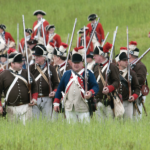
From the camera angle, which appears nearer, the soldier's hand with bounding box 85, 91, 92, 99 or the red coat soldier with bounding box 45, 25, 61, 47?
the soldier's hand with bounding box 85, 91, 92, 99

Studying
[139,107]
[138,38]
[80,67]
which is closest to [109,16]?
[138,38]

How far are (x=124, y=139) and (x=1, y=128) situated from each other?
2.11 meters

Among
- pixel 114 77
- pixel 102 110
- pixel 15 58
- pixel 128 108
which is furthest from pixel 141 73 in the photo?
pixel 15 58

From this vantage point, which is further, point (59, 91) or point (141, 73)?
point (141, 73)

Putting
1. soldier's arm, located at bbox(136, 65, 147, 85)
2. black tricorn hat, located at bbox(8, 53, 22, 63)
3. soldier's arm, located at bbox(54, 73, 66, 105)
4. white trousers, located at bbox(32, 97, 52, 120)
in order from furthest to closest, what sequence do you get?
soldier's arm, located at bbox(136, 65, 147, 85) < white trousers, located at bbox(32, 97, 52, 120) < black tricorn hat, located at bbox(8, 53, 22, 63) < soldier's arm, located at bbox(54, 73, 66, 105)

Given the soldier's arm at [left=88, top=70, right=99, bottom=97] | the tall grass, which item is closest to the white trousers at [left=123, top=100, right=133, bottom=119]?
the soldier's arm at [left=88, top=70, right=99, bottom=97]

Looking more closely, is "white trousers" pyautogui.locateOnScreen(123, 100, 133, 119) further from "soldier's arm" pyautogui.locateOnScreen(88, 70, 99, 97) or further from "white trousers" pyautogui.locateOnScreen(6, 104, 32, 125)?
"white trousers" pyautogui.locateOnScreen(6, 104, 32, 125)

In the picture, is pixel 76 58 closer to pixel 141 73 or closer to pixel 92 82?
pixel 92 82

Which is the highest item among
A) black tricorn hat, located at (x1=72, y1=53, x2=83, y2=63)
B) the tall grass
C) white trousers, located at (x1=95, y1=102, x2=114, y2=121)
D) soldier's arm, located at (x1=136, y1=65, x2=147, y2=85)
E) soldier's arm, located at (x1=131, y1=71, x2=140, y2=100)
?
black tricorn hat, located at (x1=72, y1=53, x2=83, y2=63)

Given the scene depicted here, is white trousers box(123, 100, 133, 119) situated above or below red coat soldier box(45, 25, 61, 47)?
below

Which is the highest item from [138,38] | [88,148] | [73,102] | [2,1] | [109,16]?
[2,1]

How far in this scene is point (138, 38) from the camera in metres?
24.2

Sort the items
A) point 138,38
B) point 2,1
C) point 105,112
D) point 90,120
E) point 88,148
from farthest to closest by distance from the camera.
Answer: point 2,1 → point 138,38 → point 105,112 → point 90,120 → point 88,148

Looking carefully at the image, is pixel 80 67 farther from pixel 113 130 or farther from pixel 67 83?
pixel 113 130
